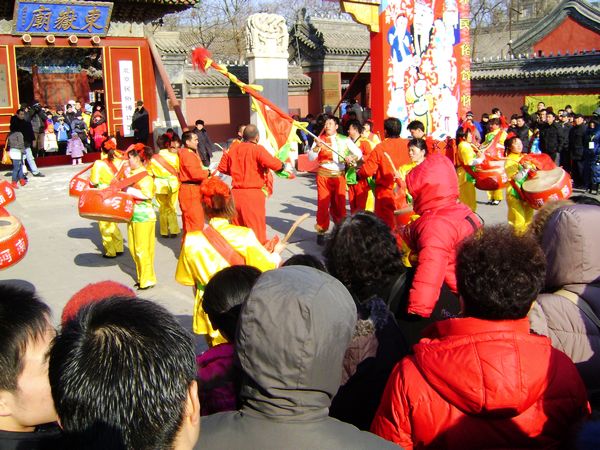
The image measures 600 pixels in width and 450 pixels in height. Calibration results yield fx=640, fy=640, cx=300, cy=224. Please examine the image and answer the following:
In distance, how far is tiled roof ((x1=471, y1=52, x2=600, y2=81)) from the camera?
709 inches

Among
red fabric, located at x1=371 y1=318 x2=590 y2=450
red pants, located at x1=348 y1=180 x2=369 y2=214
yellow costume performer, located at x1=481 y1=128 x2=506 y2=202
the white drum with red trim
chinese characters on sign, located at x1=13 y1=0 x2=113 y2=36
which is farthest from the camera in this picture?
chinese characters on sign, located at x1=13 y1=0 x2=113 y2=36

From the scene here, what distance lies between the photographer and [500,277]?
1976 millimetres

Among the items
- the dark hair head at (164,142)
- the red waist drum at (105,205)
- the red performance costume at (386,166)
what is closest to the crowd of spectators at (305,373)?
the red waist drum at (105,205)

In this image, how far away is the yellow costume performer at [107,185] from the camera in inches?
286

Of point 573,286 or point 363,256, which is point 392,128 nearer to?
point 363,256

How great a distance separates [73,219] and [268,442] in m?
9.31

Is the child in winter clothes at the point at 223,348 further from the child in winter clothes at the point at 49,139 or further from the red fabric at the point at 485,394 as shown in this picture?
the child in winter clothes at the point at 49,139

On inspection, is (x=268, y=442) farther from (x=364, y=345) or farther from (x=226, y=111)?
(x=226, y=111)

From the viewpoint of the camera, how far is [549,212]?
3018mm

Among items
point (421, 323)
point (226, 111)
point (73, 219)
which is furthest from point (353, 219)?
point (226, 111)

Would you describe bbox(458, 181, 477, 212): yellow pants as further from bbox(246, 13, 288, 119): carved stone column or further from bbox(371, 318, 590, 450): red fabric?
bbox(246, 13, 288, 119): carved stone column

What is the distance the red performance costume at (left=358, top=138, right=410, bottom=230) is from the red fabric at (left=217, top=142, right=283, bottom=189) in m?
1.07

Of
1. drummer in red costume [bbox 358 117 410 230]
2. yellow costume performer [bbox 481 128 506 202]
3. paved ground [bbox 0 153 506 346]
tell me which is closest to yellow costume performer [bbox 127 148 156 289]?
paved ground [bbox 0 153 506 346]

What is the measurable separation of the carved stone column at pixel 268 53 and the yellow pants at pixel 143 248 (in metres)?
10.1
